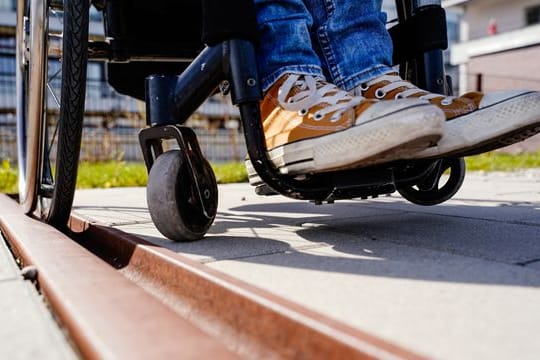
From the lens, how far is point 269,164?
102 cm

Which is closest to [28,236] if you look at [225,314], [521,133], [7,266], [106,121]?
[7,266]

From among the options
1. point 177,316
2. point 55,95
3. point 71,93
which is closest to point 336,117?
point 177,316

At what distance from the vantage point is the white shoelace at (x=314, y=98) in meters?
0.96

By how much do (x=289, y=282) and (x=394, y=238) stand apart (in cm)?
44

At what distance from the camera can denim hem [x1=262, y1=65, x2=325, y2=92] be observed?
1077 mm

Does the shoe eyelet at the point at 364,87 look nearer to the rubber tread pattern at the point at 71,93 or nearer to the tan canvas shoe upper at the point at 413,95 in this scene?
the tan canvas shoe upper at the point at 413,95

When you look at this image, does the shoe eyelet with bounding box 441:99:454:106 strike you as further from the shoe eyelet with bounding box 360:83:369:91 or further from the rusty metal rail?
the rusty metal rail

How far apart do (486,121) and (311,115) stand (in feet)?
1.06

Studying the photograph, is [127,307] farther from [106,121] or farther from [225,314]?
[106,121]

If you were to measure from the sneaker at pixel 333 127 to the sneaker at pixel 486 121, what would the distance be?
0.37ft

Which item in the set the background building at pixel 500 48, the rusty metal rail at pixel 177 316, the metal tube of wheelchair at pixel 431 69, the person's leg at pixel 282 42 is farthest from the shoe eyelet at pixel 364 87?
the background building at pixel 500 48

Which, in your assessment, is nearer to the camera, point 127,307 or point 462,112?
point 127,307

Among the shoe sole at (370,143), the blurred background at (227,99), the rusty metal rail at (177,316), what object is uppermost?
the blurred background at (227,99)

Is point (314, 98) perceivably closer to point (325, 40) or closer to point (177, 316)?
point (325, 40)
